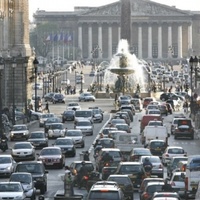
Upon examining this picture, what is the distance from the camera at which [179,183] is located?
4075 centimetres

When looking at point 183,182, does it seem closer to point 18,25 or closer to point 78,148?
point 78,148

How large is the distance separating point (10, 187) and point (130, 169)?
6863mm

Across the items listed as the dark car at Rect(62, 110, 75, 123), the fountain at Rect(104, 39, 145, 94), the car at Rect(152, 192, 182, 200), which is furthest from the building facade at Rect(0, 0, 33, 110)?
the car at Rect(152, 192, 182, 200)

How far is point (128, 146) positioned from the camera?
5569 centimetres

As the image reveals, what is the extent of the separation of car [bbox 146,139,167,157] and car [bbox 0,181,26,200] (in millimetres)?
19119

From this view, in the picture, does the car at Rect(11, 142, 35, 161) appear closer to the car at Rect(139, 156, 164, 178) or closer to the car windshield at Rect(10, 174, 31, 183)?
the car at Rect(139, 156, 164, 178)

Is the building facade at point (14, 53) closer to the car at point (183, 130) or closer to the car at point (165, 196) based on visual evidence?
the car at point (183, 130)

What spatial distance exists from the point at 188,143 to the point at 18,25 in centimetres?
4195

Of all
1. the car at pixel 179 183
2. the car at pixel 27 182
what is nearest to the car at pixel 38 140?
the car at pixel 27 182

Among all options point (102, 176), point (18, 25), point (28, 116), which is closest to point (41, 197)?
point (102, 176)

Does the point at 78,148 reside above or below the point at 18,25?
below

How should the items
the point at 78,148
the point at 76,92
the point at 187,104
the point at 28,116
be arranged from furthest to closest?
1. the point at 76,92
2. the point at 187,104
3. the point at 28,116
4. the point at 78,148

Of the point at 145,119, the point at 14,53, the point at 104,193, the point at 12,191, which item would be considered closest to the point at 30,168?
the point at 12,191

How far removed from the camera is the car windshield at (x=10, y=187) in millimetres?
37500
